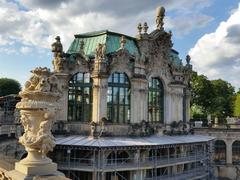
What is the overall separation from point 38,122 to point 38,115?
0.18m

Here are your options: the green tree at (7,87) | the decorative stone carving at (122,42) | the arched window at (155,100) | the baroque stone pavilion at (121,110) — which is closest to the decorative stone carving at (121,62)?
the baroque stone pavilion at (121,110)

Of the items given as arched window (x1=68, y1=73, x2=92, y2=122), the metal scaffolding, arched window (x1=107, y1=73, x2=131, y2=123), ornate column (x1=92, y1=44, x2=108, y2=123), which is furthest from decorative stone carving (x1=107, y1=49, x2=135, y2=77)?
the metal scaffolding

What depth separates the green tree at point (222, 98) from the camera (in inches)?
2557

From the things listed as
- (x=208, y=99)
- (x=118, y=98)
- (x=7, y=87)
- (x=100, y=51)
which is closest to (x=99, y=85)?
(x=118, y=98)

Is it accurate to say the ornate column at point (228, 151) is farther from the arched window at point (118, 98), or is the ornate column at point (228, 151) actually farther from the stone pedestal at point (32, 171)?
the stone pedestal at point (32, 171)

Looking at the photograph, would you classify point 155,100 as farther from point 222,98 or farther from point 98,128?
point 222,98

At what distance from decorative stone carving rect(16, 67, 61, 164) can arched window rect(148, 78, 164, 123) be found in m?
23.5

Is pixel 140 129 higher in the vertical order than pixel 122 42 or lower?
lower

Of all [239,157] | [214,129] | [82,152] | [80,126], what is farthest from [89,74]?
[239,157]

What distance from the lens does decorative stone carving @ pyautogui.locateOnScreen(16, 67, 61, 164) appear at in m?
8.45

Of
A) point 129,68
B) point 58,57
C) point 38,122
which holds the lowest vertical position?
point 38,122

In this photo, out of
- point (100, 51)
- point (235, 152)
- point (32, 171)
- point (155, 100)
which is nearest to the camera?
point (32, 171)

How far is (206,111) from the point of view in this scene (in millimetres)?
66062

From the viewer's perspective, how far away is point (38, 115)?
8656mm
